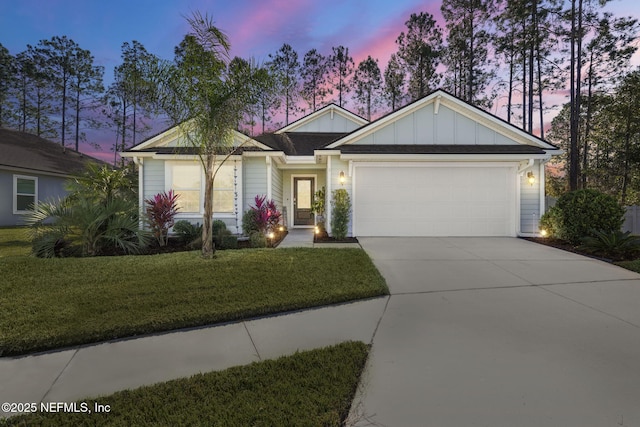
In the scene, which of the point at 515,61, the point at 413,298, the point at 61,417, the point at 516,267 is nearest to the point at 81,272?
the point at 61,417

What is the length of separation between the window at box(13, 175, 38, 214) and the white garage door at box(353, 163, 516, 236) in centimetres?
1467

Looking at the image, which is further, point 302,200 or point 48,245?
point 302,200

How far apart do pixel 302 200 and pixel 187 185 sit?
5.06m

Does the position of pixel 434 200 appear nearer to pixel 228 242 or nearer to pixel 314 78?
pixel 228 242

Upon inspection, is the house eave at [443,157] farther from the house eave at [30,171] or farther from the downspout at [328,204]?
the house eave at [30,171]

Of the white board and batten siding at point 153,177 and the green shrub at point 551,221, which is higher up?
the white board and batten siding at point 153,177

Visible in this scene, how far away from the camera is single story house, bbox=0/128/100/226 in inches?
498

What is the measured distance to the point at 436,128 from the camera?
986 cm

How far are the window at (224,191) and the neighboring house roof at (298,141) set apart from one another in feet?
6.57

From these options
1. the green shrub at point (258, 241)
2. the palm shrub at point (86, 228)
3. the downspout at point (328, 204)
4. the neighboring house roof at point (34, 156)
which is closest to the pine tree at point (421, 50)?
the downspout at point (328, 204)

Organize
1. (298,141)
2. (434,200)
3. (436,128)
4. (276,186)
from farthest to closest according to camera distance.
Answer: (298,141), (276,186), (436,128), (434,200)

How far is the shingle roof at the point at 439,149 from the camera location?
9172mm

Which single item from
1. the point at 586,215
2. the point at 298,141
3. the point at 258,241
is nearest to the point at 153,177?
the point at 258,241

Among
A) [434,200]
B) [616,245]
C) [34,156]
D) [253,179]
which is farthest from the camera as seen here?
[34,156]
